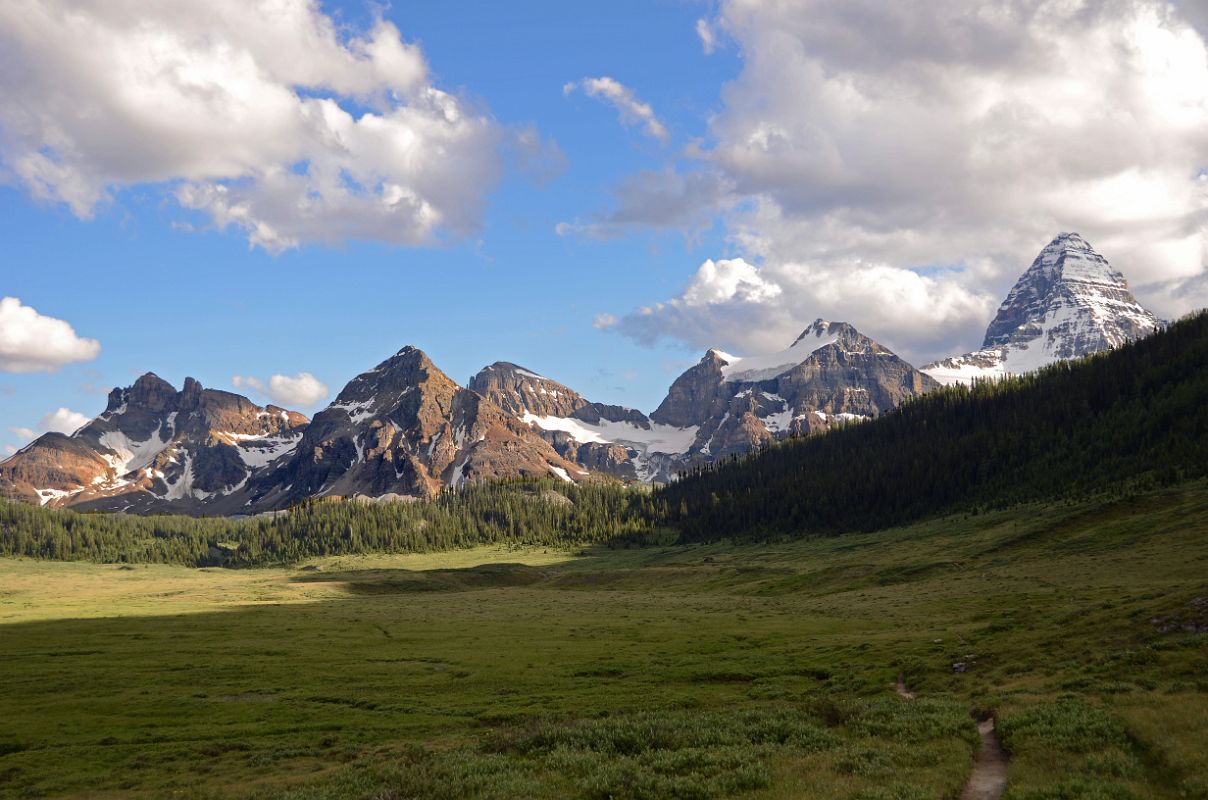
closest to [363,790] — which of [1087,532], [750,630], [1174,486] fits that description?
[750,630]

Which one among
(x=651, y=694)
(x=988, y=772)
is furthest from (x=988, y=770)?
(x=651, y=694)

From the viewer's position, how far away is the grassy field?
29.1 metres

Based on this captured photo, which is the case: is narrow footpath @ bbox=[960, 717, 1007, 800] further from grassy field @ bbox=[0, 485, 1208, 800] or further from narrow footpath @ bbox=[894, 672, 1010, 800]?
grassy field @ bbox=[0, 485, 1208, 800]

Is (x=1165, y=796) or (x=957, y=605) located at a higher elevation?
(x=1165, y=796)

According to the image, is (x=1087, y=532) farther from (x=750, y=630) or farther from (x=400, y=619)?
(x=400, y=619)

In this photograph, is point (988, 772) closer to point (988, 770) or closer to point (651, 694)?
point (988, 770)

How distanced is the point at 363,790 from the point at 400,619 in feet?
273

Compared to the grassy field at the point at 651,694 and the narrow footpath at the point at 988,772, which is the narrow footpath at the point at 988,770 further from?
the grassy field at the point at 651,694

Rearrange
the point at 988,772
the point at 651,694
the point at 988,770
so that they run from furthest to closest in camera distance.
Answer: the point at 651,694
the point at 988,770
the point at 988,772

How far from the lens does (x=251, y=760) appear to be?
136 ft

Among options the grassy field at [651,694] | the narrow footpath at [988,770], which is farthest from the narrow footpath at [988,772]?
the grassy field at [651,694]

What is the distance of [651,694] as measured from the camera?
51594mm

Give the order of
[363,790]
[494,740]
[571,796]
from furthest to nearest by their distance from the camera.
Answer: [494,740], [363,790], [571,796]

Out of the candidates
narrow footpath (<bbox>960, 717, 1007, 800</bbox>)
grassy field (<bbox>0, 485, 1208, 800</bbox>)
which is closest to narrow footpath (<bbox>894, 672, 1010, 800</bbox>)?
narrow footpath (<bbox>960, 717, 1007, 800</bbox>)
